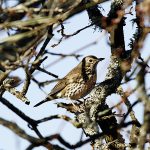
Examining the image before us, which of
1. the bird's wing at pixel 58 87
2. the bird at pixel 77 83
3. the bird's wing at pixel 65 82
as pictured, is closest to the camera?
the bird at pixel 77 83

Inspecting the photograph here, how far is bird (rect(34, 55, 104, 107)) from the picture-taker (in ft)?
26.7

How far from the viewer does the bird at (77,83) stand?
8.15 metres

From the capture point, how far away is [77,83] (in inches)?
336

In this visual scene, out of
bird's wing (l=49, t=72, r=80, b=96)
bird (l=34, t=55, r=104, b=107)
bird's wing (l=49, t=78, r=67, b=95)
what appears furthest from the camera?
bird's wing (l=49, t=78, r=67, b=95)

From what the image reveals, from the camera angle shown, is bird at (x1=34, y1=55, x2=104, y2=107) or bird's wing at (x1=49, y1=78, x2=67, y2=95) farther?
bird's wing at (x1=49, y1=78, x2=67, y2=95)

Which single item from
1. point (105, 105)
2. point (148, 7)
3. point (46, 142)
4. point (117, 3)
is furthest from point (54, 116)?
point (117, 3)

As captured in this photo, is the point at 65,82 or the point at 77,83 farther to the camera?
the point at 65,82

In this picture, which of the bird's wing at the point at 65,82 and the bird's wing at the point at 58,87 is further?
the bird's wing at the point at 58,87

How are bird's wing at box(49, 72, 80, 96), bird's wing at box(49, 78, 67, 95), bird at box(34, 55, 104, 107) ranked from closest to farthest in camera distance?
bird at box(34, 55, 104, 107), bird's wing at box(49, 72, 80, 96), bird's wing at box(49, 78, 67, 95)

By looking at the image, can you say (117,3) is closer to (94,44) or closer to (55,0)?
(55,0)

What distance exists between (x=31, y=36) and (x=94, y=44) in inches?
27.3

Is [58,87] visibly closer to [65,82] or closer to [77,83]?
[65,82]

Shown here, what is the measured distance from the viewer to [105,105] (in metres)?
5.96

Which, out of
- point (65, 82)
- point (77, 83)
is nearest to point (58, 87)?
point (65, 82)
